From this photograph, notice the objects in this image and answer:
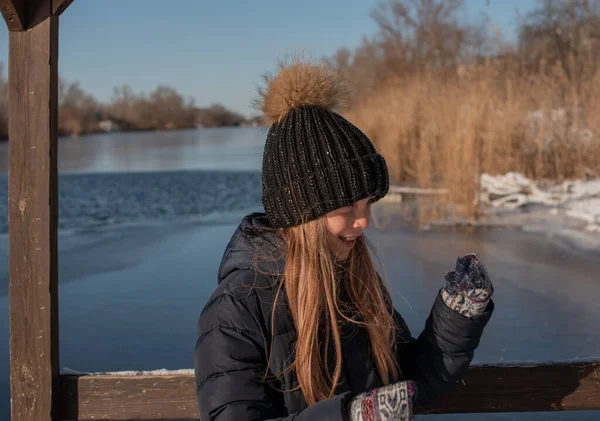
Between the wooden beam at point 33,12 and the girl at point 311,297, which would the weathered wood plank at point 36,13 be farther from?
the girl at point 311,297

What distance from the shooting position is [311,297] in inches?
56.0

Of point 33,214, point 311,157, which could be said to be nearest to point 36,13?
point 33,214

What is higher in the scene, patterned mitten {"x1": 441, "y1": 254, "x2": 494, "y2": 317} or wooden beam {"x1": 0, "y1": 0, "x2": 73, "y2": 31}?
wooden beam {"x1": 0, "y1": 0, "x2": 73, "y2": 31}

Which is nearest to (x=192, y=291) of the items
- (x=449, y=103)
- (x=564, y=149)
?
(x=449, y=103)

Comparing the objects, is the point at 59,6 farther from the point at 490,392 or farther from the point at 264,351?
the point at 490,392

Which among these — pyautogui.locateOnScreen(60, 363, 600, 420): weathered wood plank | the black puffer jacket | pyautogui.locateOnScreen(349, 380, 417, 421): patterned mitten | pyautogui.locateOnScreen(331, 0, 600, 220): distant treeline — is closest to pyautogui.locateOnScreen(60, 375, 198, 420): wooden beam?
pyautogui.locateOnScreen(60, 363, 600, 420): weathered wood plank

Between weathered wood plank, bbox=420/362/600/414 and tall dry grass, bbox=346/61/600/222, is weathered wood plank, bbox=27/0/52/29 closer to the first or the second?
weathered wood plank, bbox=420/362/600/414

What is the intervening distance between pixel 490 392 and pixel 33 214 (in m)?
1.42

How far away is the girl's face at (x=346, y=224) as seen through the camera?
1.48m

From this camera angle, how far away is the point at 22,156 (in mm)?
2006

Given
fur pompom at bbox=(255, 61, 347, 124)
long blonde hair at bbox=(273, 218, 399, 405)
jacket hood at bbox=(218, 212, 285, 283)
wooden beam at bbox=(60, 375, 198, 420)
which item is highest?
fur pompom at bbox=(255, 61, 347, 124)

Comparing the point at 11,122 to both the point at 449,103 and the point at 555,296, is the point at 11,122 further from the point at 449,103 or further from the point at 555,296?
the point at 449,103

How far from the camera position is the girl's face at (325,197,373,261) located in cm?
148

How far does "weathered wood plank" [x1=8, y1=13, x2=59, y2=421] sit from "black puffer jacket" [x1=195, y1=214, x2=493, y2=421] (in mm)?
781
